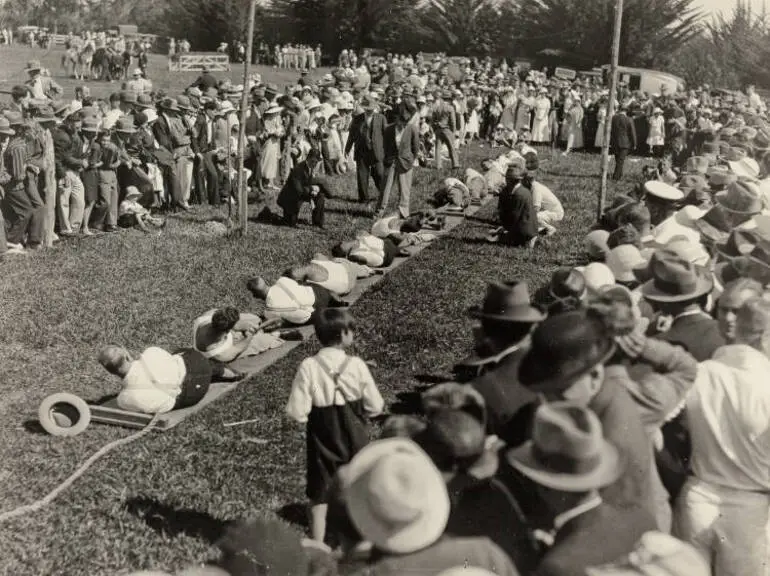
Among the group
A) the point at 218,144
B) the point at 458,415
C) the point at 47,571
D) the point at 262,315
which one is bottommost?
the point at 47,571

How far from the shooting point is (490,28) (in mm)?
57156

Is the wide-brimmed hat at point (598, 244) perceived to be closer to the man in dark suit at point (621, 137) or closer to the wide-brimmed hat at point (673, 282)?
the wide-brimmed hat at point (673, 282)

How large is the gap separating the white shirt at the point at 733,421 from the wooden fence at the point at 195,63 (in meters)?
42.5

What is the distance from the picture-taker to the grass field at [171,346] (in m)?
6.31

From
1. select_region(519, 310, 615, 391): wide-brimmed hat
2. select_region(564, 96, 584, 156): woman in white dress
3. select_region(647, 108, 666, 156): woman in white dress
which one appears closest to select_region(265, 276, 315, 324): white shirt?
select_region(519, 310, 615, 391): wide-brimmed hat

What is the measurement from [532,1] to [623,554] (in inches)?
2207

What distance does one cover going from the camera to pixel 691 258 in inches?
308

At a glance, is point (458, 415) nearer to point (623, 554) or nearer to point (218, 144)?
point (623, 554)

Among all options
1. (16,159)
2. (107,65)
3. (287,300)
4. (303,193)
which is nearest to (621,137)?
(303,193)

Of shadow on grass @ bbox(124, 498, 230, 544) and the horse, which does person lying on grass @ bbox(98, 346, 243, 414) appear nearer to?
shadow on grass @ bbox(124, 498, 230, 544)

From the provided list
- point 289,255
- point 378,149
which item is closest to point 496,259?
point 289,255

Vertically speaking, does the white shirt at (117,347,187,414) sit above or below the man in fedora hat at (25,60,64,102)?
below

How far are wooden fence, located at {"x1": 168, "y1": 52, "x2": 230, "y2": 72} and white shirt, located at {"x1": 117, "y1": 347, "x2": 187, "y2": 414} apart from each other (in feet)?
126

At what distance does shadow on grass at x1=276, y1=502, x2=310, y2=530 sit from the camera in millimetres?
6427
